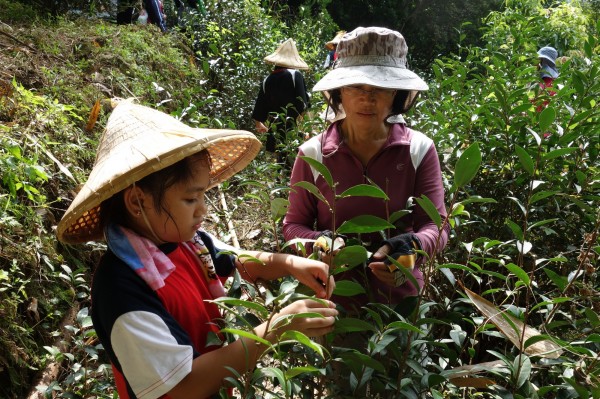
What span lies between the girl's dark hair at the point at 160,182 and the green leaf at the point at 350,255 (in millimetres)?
397

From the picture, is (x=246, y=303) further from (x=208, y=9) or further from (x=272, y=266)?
(x=208, y=9)

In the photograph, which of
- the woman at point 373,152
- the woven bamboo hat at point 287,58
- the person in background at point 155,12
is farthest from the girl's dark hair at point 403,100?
the person in background at point 155,12

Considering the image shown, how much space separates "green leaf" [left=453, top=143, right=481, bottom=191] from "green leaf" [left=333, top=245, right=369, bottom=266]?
0.24 metres

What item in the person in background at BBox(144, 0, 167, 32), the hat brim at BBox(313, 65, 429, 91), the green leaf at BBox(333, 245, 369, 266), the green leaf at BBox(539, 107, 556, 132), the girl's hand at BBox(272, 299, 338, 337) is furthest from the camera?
the person in background at BBox(144, 0, 167, 32)

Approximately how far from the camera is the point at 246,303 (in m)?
1.08

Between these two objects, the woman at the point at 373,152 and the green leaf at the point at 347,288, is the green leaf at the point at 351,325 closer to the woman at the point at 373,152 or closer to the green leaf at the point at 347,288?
the green leaf at the point at 347,288

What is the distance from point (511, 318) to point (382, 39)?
3.37 ft

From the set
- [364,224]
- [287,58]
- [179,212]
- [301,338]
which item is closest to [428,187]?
[364,224]

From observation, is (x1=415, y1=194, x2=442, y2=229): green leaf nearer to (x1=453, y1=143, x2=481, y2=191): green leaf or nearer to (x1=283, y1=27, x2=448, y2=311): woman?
(x1=453, y1=143, x2=481, y2=191): green leaf

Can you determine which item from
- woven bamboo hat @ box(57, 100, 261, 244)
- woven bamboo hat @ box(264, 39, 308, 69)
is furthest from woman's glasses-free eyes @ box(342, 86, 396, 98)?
woven bamboo hat @ box(264, 39, 308, 69)

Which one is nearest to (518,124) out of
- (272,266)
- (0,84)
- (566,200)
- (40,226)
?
(566,200)

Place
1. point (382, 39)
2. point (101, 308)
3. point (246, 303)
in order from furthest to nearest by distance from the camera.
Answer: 1. point (382, 39)
2. point (101, 308)
3. point (246, 303)

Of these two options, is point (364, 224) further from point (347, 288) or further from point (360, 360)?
point (360, 360)

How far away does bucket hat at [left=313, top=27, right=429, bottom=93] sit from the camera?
6.24 feet
